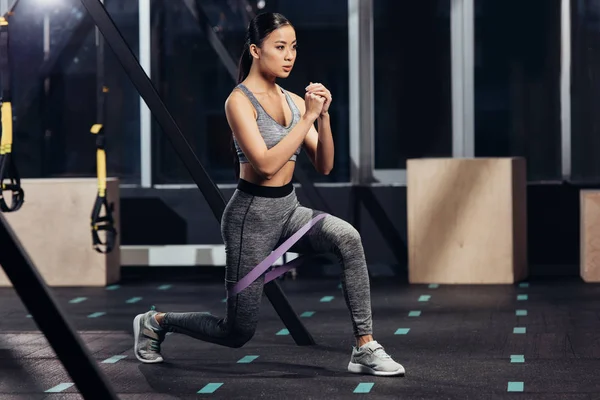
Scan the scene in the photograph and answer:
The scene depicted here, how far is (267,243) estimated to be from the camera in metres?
4.29

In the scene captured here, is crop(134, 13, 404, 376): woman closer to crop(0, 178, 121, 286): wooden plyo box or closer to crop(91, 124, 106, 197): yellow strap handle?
crop(91, 124, 106, 197): yellow strap handle

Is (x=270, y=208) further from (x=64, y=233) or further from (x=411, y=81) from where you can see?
(x=411, y=81)

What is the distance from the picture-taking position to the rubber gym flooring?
13.8 ft

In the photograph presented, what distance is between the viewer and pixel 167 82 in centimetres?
902

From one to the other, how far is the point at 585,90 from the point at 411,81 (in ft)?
4.22

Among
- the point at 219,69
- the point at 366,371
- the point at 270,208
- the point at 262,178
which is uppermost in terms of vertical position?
the point at 219,69

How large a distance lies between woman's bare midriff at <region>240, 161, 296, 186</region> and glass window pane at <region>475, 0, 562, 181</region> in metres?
4.59

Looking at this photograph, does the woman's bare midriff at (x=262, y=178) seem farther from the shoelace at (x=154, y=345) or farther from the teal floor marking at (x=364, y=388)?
the shoelace at (x=154, y=345)

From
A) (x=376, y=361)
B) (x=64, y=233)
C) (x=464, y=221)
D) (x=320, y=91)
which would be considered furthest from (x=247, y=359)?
(x=64, y=233)

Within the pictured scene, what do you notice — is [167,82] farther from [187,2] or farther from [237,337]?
[237,337]

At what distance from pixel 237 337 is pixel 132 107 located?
500 centimetres

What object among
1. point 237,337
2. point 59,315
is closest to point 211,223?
point 237,337

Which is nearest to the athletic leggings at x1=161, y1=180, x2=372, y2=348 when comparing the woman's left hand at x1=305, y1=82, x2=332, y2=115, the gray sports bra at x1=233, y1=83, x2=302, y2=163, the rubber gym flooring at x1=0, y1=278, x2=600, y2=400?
the gray sports bra at x1=233, y1=83, x2=302, y2=163

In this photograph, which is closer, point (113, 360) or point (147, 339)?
point (147, 339)
